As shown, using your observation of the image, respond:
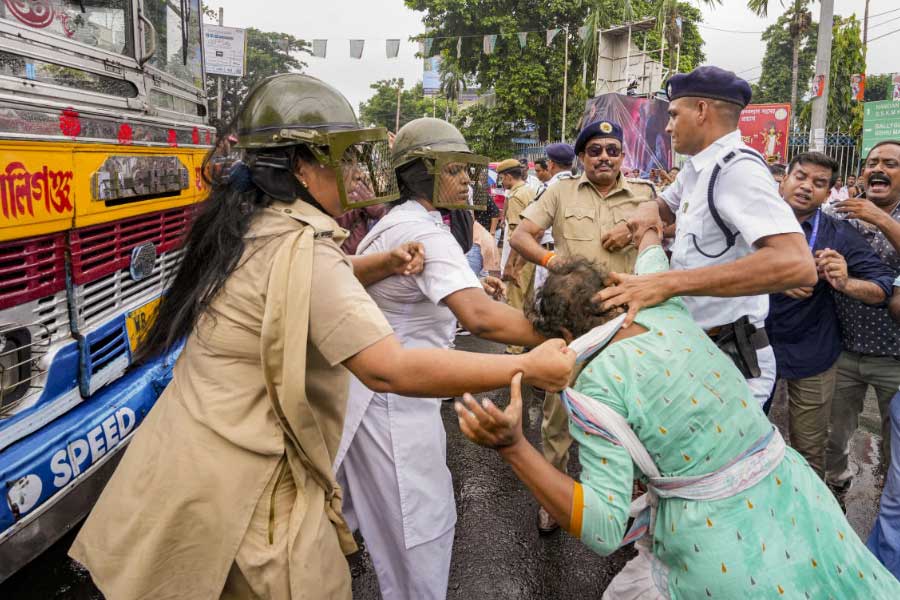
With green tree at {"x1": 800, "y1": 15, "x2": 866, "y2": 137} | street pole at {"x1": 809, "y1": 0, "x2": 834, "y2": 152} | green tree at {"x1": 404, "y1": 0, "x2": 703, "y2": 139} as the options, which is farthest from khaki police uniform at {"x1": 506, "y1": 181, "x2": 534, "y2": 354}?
green tree at {"x1": 404, "y1": 0, "x2": 703, "y2": 139}

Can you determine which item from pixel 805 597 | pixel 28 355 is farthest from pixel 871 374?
pixel 28 355

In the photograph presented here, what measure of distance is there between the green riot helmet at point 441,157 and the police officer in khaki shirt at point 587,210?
1075 mm

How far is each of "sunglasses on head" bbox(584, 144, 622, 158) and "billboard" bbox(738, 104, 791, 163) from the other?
10.2 m

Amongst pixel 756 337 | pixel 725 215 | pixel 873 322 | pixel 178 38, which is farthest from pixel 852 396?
pixel 178 38

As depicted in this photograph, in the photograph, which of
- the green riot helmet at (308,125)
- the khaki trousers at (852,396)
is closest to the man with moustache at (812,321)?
the khaki trousers at (852,396)

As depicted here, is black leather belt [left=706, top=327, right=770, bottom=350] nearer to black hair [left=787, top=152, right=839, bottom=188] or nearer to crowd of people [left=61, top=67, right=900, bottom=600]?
crowd of people [left=61, top=67, right=900, bottom=600]

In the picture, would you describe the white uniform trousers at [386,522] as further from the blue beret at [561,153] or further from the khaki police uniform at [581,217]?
the blue beret at [561,153]

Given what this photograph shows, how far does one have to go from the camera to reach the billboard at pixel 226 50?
16.9 m

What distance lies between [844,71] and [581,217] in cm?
2429

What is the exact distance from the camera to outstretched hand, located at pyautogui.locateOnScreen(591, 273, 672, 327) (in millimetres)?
1705

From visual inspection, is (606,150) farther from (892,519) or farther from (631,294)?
(892,519)

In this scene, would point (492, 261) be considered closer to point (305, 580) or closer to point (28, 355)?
point (28, 355)

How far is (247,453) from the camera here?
4.70 feet

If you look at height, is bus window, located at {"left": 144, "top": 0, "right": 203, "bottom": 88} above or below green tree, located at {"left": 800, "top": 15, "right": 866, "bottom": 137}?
below
